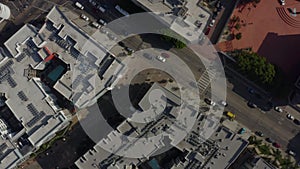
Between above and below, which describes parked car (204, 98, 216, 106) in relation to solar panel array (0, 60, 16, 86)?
below

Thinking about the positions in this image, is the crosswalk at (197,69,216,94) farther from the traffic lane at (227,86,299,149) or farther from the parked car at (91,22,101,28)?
the parked car at (91,22,101,28)

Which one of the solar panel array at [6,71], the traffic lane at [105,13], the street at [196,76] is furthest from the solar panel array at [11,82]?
the traffic lane at [105,13]

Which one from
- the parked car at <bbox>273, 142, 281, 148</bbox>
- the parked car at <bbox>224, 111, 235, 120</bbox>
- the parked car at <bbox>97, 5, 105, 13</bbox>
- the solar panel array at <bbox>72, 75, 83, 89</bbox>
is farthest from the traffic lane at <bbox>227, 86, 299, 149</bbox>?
the parked car at <bbox>97, 5, 105, 13</bbox>

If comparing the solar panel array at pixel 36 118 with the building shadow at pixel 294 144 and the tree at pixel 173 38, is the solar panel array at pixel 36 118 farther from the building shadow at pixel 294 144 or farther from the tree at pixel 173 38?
the building shadow at pixel 294 144

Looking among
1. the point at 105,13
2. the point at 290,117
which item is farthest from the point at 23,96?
the point at 290,117

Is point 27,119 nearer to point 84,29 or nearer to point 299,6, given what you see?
point 84,29

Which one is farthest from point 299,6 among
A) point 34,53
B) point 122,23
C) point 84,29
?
point 34,53
